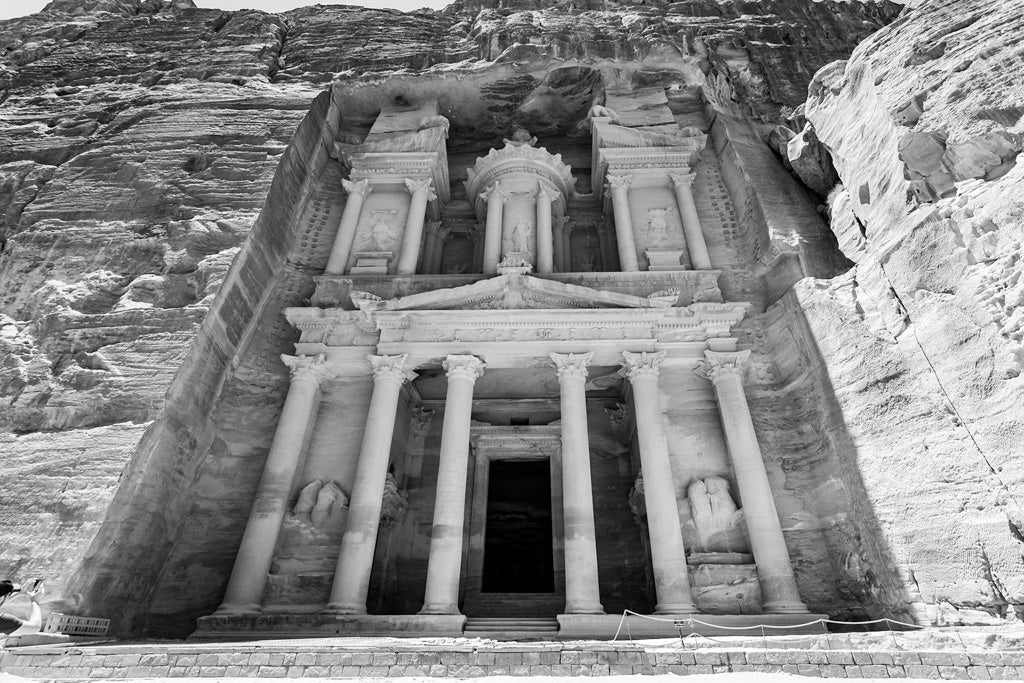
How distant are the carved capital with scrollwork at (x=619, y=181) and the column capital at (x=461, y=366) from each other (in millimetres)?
6800

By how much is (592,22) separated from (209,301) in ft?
49.5

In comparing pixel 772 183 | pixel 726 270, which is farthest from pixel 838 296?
pixel 772 183

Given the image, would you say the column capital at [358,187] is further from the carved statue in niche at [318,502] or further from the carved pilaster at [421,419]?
the carved statue in niche at [318,502]

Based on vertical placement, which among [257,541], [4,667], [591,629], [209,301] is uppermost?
[209,301]

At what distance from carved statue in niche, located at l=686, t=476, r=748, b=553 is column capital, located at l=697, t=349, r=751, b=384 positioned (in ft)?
6.58

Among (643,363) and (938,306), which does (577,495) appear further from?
(938,306)

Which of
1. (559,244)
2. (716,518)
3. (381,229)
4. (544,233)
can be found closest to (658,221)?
(559,244)

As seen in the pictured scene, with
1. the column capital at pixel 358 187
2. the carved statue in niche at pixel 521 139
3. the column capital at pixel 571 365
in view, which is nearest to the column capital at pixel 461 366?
the column capital at pixel 571 365

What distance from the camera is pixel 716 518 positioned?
1020 centimetres

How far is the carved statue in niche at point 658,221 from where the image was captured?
48.7ft

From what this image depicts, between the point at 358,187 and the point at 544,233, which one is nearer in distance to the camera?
the point at 544,233

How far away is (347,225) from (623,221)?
6852 millimetres

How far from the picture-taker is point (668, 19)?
63.7ft

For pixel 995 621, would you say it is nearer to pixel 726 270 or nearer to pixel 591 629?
pixel 591 629
